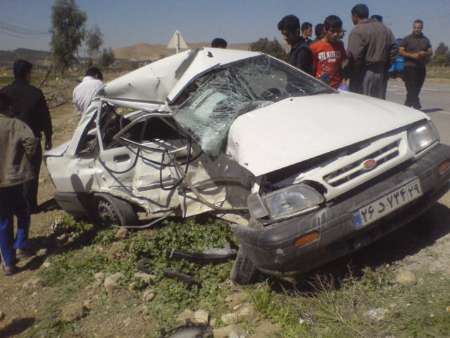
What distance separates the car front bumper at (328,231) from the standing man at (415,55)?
587cm

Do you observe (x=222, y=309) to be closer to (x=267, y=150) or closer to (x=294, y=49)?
(x=267, y=150)

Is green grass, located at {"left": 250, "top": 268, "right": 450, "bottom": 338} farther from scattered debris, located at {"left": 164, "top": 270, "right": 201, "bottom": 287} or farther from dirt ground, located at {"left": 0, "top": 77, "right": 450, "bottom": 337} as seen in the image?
scattered debris, located at {"left": 164, "top": 270, "right": 201, "bottom": 287}

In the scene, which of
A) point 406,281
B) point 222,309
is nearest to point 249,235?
point 222,309

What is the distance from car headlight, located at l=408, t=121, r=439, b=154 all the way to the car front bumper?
0.26m

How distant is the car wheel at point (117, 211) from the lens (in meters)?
4.70

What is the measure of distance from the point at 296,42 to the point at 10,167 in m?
3.57

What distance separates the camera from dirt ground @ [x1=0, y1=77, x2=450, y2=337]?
10.5 ft

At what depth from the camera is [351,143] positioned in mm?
3008

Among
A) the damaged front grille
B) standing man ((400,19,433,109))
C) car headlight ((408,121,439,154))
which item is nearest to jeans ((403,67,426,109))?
standing man ((400,19,433,109))

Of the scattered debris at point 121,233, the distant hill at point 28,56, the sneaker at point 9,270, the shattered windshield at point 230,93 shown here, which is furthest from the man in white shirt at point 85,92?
the distant hill at point 28,56

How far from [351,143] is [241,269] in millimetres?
1178

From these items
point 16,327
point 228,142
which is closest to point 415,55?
point 228,142

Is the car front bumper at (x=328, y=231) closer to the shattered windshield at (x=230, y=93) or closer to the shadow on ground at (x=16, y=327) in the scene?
the shattered windshield at (x=230, y=93)

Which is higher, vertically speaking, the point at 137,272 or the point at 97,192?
the point at 97,192
